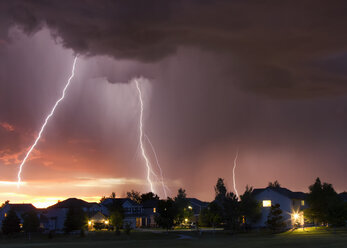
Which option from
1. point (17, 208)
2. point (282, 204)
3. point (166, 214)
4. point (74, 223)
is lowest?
point (74, 223)

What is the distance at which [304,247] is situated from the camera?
127ft

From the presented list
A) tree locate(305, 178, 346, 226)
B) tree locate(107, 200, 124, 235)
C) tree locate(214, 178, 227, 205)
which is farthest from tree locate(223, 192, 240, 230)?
tree locate(107, 200, 124, 235)

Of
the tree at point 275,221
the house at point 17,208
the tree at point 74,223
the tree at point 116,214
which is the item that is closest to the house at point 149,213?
the house at point 17,208

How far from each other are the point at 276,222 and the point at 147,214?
43.9m

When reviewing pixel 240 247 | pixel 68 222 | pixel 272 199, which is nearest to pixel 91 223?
pixel 68 222

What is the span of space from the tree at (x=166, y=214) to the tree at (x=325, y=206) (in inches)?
979

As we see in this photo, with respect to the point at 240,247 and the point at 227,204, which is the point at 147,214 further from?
the point at 240,247

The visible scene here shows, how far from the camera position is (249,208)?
249 ft

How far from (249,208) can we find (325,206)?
13.1 m

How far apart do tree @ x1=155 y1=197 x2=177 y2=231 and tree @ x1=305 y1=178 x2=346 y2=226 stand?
2487 cm

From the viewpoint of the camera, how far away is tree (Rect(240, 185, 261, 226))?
237 ft

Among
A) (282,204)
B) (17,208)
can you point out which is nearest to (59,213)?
(17,208)

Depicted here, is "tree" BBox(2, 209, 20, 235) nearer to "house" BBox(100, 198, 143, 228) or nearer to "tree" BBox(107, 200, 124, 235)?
"tree" BBox(107, 200, 124, 235)

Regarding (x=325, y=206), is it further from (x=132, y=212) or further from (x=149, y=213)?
(x=149, y=213)
